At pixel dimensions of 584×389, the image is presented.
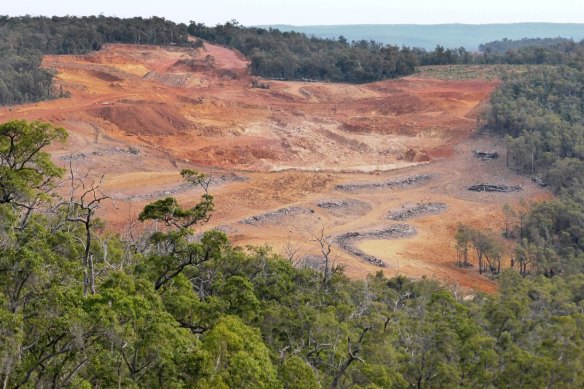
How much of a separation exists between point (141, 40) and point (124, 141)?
41.9 m

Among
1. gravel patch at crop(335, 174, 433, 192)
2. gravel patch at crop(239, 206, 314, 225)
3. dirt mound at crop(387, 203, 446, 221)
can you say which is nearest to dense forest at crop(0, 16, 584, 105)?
gravel patch at crop(335, 174, 433, 192)

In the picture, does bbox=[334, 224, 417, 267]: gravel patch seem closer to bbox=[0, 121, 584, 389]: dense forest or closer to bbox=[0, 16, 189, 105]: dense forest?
bbox=[0, 121, 584, 389]: dense forest

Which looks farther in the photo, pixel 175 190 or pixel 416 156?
pixel 416 156

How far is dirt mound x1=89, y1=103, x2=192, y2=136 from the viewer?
169ft

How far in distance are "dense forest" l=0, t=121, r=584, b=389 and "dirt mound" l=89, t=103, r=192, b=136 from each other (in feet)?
108

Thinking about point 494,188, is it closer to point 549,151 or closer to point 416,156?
point 549,151

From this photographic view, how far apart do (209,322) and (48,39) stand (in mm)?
74708

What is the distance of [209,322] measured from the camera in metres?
12.7

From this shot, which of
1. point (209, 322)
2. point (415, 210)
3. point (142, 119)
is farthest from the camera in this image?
point (142, 119)

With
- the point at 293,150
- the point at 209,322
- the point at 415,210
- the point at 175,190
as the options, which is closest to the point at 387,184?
the point at 415,210

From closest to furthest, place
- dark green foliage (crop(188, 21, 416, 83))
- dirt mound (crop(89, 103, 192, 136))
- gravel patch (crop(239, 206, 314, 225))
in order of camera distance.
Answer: gravel patch (crop(239, 206, 314, 225))
dirt mound (crop(89, 103, 192, 136))
dark green foliage (crop(188, 21, 416, 83))

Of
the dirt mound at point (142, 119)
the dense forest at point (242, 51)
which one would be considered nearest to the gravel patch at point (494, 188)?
the dirt mound at point (142, 119)

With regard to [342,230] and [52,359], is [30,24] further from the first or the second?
[52,359]

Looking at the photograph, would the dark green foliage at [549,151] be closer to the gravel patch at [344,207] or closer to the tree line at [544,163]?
the tree line at [544,163]
